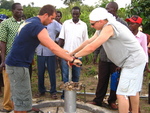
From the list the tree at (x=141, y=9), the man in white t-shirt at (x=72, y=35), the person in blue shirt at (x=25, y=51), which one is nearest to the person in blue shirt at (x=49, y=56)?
the man in white t-shirt at (x=72, y=35)

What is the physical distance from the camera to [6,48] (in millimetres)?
3994

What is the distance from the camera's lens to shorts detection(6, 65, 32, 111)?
3203 mm

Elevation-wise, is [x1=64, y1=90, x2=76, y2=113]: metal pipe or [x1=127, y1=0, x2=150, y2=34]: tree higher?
[x1=127, y1=0, x2=150, y2=34]: tree

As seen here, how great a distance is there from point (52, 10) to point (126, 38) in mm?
1132

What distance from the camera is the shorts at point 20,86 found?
320cm

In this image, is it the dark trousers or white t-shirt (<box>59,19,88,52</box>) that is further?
white t-shirt (<box>59,19,88,52</box>)

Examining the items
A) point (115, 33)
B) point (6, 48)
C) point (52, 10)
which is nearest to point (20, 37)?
point (52, 10)

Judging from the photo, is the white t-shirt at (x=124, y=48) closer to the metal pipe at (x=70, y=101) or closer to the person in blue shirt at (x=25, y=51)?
the person in blue shirt at (x=25, y=51)

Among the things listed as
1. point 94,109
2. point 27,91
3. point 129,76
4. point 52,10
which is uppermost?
point 52,10

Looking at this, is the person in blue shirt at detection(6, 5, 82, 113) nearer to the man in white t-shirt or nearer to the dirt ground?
the dirt ground

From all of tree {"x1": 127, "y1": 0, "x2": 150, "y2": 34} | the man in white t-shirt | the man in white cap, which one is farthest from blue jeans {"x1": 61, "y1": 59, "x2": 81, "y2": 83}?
tree {"x1": 127, "y1": 0, "x2": 150, "y2": 34}

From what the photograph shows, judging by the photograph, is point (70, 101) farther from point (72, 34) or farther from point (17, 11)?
point (17, 11)

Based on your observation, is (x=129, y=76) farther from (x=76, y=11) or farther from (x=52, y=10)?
(x=76, y=11)

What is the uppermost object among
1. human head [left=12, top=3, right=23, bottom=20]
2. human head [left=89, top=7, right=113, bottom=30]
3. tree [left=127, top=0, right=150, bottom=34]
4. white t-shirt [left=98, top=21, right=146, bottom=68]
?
tree [left=127, top=0, right=150, bottom=34]
